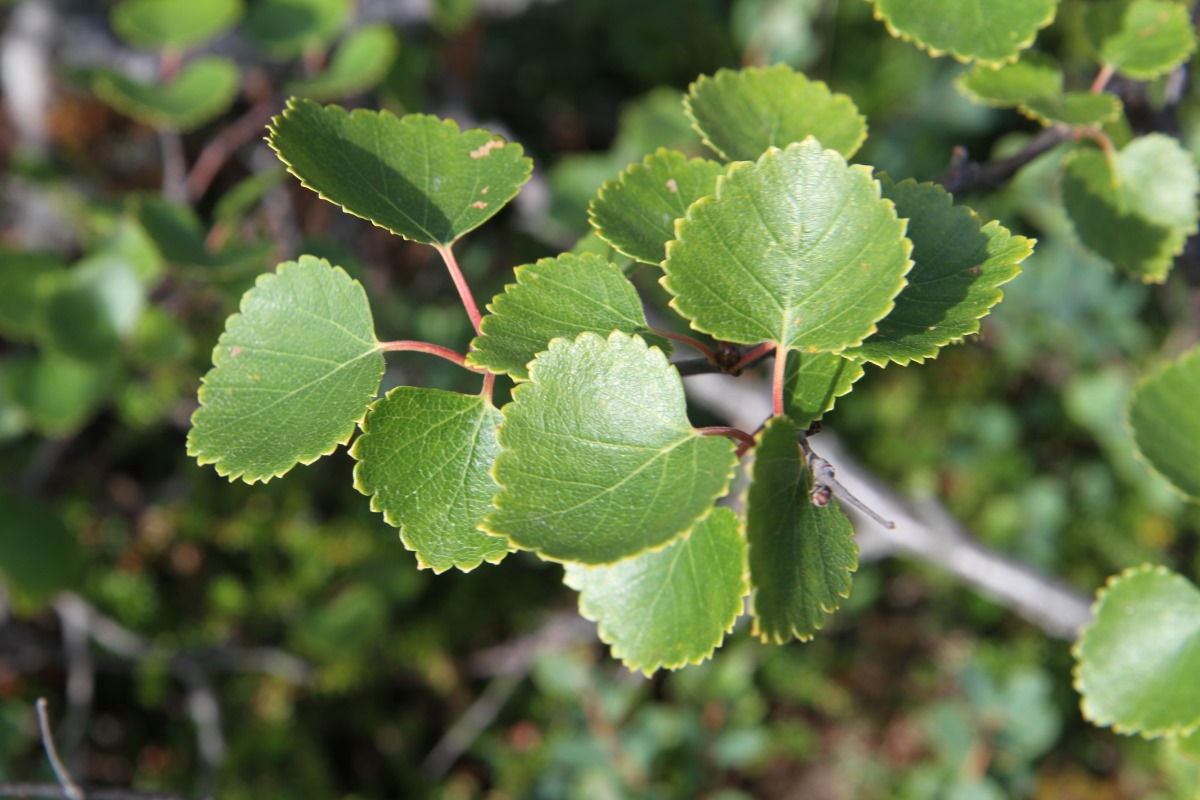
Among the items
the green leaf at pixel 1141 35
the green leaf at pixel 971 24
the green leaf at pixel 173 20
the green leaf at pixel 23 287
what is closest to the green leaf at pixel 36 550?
the green leaf at pixel 23 287

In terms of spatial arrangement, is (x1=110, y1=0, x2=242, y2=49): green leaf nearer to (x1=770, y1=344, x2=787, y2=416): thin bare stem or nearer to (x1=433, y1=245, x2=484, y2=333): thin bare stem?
(x1=433, y1=245, x2=484, y2=333): thin bare stem

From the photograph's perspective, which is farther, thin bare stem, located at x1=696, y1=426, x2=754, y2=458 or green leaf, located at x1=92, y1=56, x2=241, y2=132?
green leaf, located at x1=92, y1=56, x2=241, y2=132

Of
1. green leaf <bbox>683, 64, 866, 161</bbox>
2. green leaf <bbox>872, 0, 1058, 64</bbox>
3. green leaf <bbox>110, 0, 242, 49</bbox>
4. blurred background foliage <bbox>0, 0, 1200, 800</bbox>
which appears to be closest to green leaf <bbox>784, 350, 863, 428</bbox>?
green leaf <bbox>683, 64, 866, 161</bbox>

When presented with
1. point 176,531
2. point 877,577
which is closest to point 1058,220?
point 877,577

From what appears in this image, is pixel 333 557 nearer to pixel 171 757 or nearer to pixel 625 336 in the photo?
pixel 171 757

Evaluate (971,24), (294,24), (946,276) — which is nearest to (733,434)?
(946,276)

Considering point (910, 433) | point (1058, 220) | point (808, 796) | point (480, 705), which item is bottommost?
point (808, 796)

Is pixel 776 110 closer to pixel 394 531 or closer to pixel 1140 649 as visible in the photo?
pixel 1140 649
